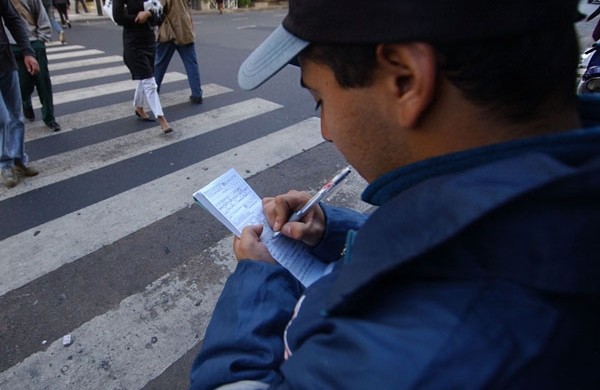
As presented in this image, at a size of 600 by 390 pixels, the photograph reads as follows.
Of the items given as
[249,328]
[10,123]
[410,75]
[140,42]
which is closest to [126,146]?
[10,123]

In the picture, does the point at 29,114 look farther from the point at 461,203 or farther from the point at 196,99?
the point at 461,203

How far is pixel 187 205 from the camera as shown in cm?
368

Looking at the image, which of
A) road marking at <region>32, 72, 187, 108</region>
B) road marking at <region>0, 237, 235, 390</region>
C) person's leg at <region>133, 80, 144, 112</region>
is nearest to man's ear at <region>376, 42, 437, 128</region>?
road marking at <region>0, 237, 235, 390</region>

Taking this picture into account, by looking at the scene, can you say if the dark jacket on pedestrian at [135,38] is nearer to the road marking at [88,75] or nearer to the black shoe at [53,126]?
the black shoe at [53,126]

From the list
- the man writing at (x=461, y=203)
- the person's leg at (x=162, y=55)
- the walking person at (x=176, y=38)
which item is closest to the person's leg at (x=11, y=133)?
the person's leg at (x=162, y=55)

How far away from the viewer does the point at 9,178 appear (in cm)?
388

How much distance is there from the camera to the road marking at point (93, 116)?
5194 mm

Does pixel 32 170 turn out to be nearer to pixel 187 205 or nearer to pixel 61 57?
pixel 187 205

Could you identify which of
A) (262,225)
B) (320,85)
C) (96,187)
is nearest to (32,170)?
(96,187)

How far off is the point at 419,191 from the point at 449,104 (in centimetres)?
16

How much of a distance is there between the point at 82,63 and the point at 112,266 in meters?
7.09

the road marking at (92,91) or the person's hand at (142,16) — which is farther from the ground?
the person's hand at (142,16)

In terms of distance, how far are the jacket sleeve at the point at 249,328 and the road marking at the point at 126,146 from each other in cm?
352

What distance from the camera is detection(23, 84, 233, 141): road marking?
17.0 feet
